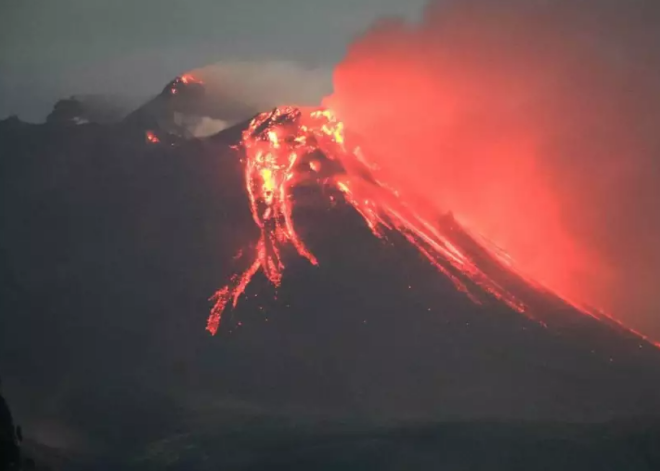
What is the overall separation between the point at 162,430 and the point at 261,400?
6.03m

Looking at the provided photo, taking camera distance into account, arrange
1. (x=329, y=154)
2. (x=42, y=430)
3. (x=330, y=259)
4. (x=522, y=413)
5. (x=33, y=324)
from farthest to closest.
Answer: (x=329, y=154) < (x=330, y=259) < (x=33, y=324) < (x=522, y=413) < (x=42, y=430)

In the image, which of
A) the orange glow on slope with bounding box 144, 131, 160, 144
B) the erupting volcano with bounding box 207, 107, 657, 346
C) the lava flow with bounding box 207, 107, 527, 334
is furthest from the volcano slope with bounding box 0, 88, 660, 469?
the lava flow with bounding box 207, 107, 527, 334

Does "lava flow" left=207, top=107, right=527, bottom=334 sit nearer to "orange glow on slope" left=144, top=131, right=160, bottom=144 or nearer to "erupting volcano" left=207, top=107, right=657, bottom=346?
"erupting volcano" left=207, top=107, right=657, bottom=346

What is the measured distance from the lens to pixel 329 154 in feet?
232

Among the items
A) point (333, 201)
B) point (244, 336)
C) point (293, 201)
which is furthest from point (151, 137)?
point (244, 336)

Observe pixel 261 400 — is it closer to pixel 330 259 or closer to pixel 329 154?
pixel 330 259

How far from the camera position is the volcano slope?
43250 mm

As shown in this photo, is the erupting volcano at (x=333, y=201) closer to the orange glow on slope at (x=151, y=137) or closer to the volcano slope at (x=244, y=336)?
the volcano slope at (x=244, y=336)

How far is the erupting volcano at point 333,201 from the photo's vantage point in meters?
59.3

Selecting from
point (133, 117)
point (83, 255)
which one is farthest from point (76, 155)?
point (83, 255)

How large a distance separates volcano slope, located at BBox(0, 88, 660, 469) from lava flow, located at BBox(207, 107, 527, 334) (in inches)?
31.3

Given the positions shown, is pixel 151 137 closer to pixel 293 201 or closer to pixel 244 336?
pixel 293 201

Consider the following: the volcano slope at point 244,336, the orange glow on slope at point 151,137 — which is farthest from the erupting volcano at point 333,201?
the orange glow on slope at point 151,137

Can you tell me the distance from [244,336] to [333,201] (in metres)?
14.8
